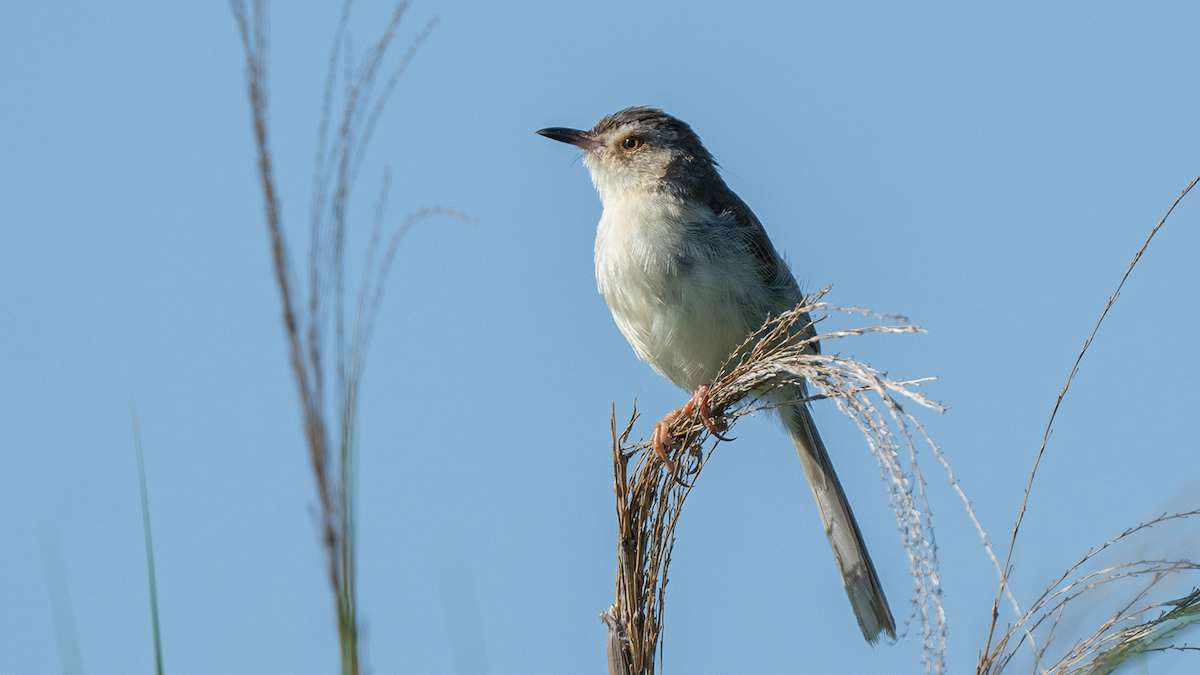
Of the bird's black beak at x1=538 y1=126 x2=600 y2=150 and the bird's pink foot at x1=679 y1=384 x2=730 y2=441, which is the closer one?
the bird's pink foot at x1=679 y1=384 x2=730 y2=441

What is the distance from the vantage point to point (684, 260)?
13.3 feet

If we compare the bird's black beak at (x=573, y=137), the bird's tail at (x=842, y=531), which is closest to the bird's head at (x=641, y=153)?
the bird's black beak at (x=573, y=137)

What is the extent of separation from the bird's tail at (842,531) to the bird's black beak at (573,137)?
161cm

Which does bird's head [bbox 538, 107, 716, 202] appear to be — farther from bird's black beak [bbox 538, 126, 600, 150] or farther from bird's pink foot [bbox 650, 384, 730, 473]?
bird's pink foot [bbox 650, 384, 730, 473]

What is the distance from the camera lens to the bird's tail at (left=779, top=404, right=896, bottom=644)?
364 centimetres

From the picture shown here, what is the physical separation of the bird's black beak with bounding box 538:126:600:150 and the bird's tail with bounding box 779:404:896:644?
1608 mm

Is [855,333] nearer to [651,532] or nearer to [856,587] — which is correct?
[651,532]

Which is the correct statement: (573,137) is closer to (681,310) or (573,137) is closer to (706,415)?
A: (681,310)

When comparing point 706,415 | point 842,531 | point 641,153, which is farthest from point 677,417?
point 641,153

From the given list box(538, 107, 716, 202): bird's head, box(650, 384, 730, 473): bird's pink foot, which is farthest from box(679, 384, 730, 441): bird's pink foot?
box(538, 107, 716, 202): bird's head

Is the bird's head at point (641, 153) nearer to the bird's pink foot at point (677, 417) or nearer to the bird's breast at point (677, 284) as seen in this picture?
the bird's breast at point (677, 284)

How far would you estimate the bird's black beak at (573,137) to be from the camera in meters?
5.02

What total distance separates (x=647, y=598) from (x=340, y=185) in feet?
4.62

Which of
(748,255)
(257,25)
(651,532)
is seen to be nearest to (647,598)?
(651,532)
